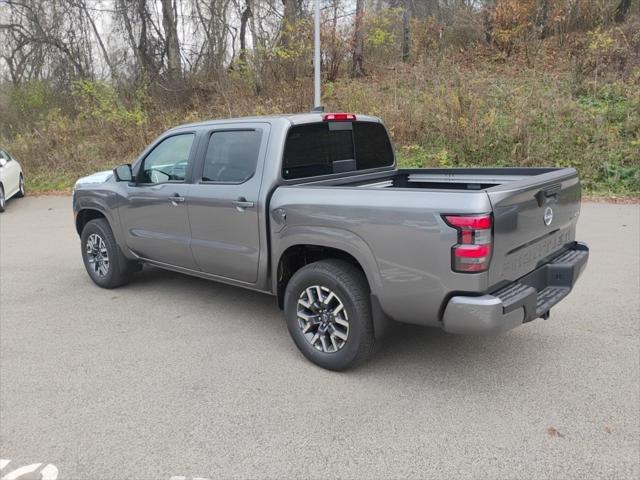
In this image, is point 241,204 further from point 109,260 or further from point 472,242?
point 109,260

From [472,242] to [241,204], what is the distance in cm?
194

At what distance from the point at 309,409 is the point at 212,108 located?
1693 cm

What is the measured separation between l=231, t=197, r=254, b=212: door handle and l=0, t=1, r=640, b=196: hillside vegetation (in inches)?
363

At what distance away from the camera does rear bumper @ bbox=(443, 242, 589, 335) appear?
2998 millimetres

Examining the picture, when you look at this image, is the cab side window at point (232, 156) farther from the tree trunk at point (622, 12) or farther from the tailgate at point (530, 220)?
the tree trunk at point (622, 12)

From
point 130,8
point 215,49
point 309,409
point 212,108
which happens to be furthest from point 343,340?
point 130,8

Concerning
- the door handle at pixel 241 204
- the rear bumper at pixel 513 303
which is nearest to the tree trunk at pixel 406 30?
the door handle at pixel 241 204

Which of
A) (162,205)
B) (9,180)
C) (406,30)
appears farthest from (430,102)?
(9,180)

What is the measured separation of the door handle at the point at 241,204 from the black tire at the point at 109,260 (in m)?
2.17

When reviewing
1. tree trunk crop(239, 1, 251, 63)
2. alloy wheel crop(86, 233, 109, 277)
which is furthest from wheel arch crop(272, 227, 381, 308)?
tree trunk crop(239, 1, 251, 63)

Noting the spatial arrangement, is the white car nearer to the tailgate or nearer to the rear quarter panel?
the rear quarter panel

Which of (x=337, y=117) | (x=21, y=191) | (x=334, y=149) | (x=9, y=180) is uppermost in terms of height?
(x=337, y=117)

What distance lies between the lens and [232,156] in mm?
4387

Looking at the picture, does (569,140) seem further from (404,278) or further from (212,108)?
(212,108)
